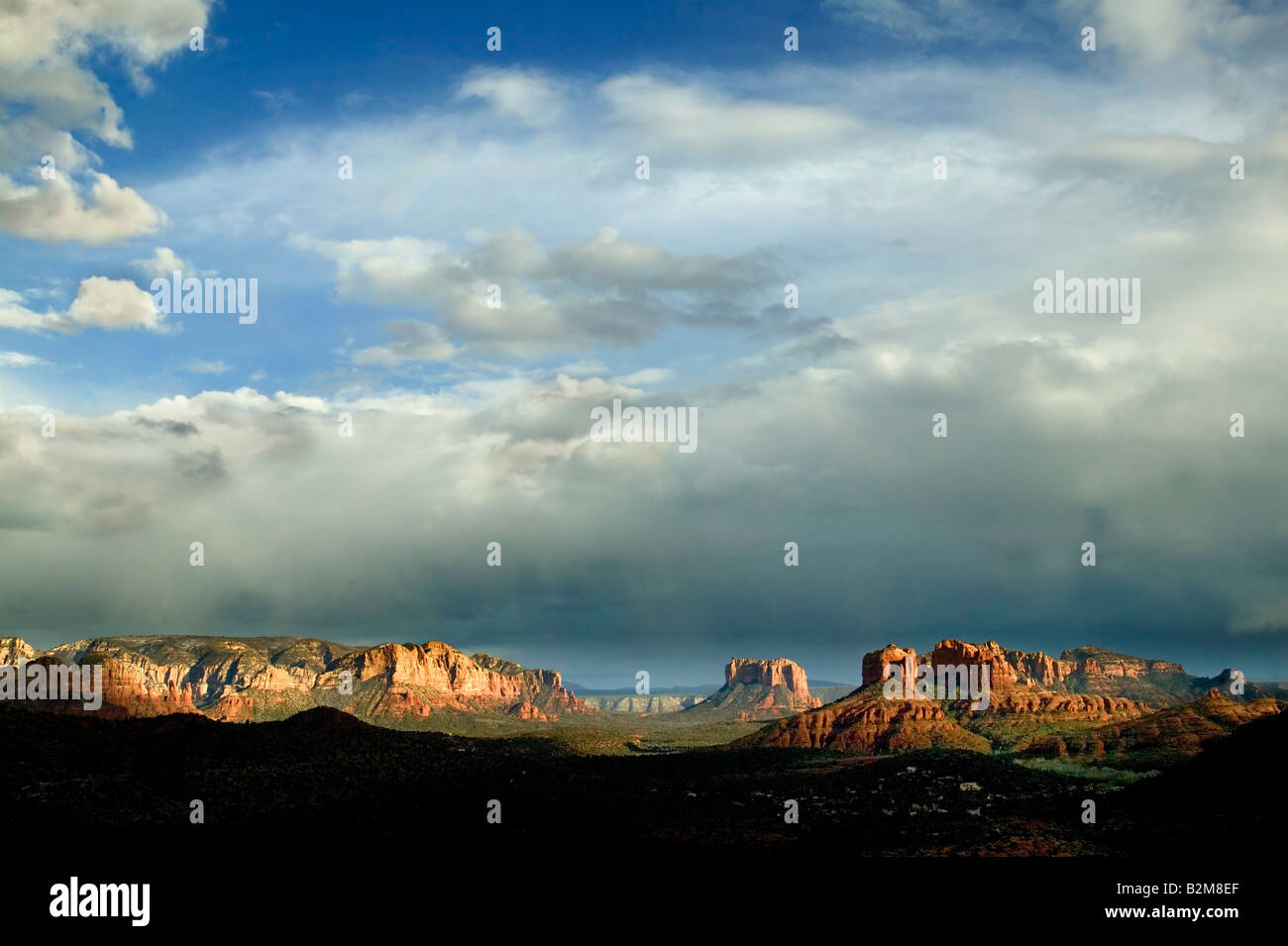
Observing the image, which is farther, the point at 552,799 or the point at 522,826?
the point at 552,799

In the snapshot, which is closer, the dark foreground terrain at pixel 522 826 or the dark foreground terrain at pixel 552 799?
the dark foreground terrain at pixel 522 826

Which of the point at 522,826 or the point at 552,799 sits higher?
the point at 522,826

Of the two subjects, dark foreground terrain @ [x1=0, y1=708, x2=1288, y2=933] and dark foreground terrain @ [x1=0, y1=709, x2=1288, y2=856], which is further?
dark foreground terrain @ [x1=0, y1=709, x2=1288, y2=856]
